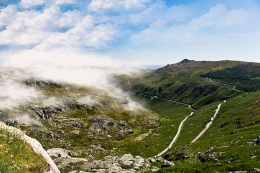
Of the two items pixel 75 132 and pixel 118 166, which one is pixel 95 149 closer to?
pixel 75 132

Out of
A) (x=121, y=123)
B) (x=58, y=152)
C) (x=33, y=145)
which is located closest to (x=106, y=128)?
(x=121, y=123)

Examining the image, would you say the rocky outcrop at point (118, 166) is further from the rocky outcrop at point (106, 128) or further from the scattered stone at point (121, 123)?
the scattered stone at point (121, 123)

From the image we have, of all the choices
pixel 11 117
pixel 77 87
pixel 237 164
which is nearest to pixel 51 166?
pixel 237 164

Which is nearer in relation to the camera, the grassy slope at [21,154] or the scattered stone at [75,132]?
the grassy slope at [21,154]

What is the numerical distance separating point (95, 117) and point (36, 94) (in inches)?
1559

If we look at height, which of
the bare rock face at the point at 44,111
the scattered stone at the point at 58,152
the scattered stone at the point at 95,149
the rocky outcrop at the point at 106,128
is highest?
the bare rock face at the point at 44,111

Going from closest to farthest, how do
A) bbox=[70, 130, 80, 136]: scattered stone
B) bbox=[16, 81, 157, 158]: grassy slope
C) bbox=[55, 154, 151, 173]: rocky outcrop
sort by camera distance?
bbox=[55, 154, 151, 173]: rocky outcrop, bbox=[16, 81, 157, 158]: grassy slope, bbox=[70, 130, 80, 136]: scattered stone

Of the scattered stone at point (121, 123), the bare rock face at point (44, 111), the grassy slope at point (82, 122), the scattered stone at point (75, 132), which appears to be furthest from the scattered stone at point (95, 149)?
the bare rock face at point (44, 111)

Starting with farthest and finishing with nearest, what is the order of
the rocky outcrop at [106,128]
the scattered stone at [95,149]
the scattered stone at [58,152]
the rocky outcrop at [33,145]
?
the rocky outcrop at [106,128]
the scattered stone at [95,149]
the scattered stone at [58,152]
the rocky outcrop at [33,145]

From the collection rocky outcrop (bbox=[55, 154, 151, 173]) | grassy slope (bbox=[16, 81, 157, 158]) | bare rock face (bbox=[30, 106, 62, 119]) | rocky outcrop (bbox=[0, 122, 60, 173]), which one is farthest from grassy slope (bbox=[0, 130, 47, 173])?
bare rock face (bbox=[30, 106, 62, 119])

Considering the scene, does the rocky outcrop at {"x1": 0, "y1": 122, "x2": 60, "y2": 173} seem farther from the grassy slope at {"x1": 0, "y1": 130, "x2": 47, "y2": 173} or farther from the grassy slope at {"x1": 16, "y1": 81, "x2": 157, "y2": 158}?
the grassy slope at {"x1": 16, "y1": 81, "x2": 157, "y2": 158}

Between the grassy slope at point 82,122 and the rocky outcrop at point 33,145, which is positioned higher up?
the rocky outcrop at point 33,145

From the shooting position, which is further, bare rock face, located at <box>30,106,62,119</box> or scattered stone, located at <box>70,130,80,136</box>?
bare rock face, located at <box>30,106,62,119</box>

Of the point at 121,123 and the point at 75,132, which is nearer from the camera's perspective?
the point at 75,132
